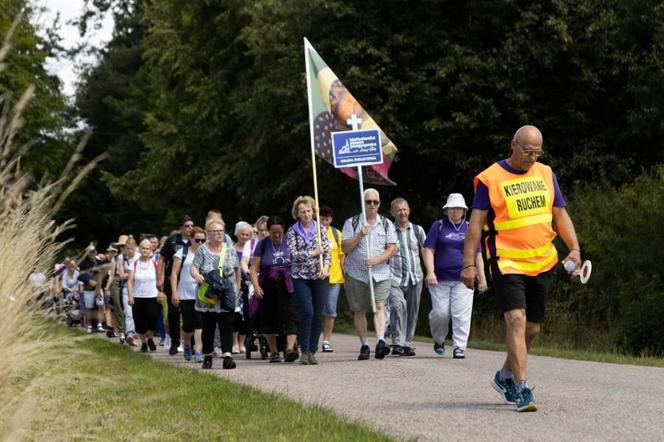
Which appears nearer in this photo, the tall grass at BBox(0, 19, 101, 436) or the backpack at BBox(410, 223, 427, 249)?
the tall grass at BBox(0, 19, 101, 436)

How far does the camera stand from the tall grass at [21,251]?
6543 millimetres

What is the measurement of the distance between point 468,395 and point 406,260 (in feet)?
18.4

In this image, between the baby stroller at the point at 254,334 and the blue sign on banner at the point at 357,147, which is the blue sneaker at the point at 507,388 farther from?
the blue sign on banner at the point at 357,147

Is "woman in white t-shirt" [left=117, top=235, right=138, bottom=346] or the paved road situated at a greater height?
"woman in white t-shirt" [left=117, top=235, right=138, bottom=346]

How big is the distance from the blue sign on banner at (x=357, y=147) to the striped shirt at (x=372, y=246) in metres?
2.82

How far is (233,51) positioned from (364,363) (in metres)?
29.6

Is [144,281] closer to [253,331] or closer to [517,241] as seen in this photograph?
[253,331]

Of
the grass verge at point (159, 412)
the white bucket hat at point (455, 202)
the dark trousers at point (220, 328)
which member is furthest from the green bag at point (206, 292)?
the grass verge at point (159, 412)

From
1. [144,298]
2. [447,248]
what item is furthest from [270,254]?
[144,298]

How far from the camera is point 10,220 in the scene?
25.6 feet

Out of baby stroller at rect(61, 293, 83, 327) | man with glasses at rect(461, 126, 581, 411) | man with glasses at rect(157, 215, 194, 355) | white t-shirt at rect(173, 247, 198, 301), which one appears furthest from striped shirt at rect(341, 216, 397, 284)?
man with glasses at rect(461, 126, 581, 411)

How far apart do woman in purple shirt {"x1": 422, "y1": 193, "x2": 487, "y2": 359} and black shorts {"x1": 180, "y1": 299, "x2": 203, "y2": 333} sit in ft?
9.46

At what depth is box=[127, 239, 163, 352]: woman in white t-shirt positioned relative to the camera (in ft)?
62.4

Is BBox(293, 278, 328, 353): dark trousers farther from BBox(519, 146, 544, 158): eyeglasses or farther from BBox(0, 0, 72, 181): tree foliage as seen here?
BBox(519, 146, 544, 158): eyeglasses
